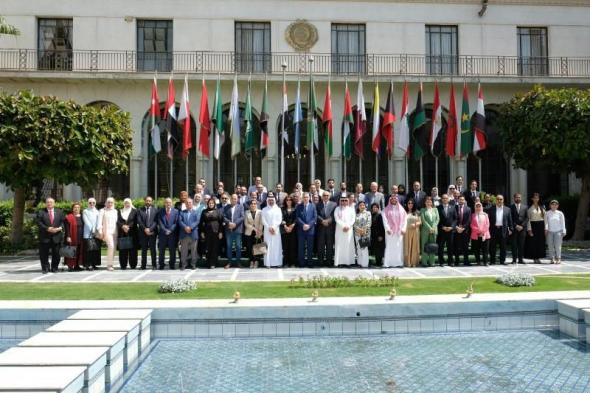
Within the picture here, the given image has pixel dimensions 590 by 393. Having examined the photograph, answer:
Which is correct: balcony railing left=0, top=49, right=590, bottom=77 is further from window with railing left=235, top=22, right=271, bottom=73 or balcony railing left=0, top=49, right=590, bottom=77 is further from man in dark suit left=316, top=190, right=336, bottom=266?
man in dark suit left=316, top=190, right=336, bottom=266

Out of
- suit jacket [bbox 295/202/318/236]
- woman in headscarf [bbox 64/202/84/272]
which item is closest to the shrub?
suit jacket [bbox 295/202/318/236]

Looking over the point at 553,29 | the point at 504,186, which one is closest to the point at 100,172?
the point at 504,186

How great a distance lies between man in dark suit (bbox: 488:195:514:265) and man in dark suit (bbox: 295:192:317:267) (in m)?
4.60

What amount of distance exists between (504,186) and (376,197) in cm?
1170

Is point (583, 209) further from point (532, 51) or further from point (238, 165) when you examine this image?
point (238, 165)

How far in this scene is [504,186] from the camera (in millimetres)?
24438

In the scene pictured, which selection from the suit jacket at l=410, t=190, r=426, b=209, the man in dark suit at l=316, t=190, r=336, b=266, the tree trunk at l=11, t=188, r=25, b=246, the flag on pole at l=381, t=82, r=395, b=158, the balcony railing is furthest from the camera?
the balcony railing

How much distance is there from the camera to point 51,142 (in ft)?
50.3

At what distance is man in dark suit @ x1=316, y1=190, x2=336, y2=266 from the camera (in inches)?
551

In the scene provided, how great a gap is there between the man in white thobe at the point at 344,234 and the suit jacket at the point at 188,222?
137 inches

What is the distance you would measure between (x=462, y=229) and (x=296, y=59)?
481 inches

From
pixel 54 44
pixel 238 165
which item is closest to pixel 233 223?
pixel 238 165

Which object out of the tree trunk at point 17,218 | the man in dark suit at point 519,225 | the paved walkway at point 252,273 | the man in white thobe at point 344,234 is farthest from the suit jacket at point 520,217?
the tree trunk at point 17,218

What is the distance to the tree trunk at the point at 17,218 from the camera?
17250mm
